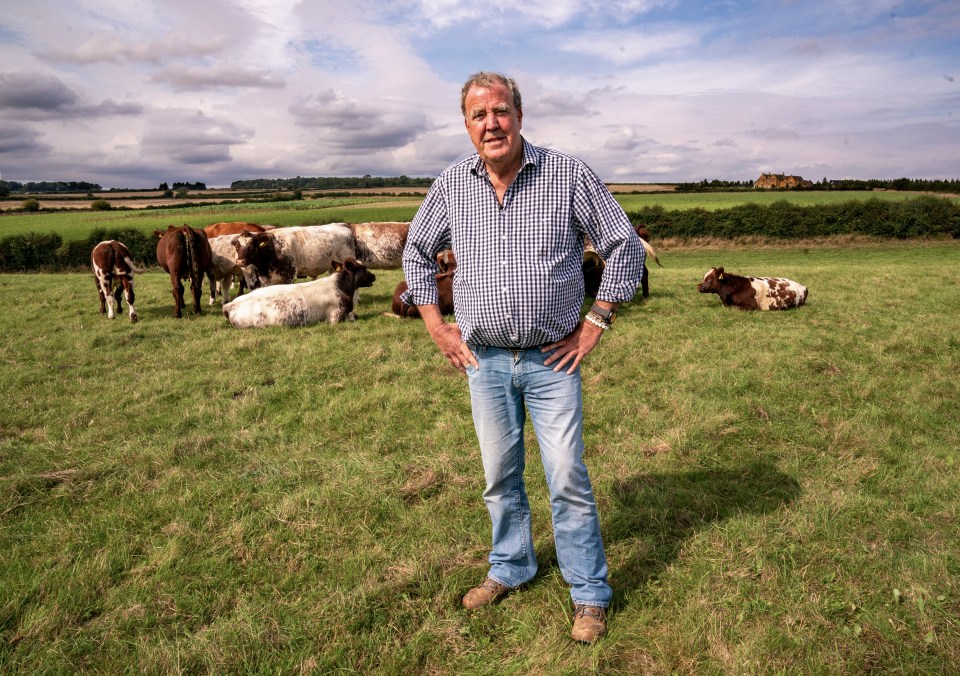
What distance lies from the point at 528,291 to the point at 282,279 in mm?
12662

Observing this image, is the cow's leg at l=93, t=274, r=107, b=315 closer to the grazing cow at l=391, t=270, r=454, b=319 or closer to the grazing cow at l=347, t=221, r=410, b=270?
the grazing cow at l=391, t=270, r=454, b=319

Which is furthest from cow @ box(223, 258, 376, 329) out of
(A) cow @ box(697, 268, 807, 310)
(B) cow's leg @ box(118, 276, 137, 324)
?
(A) cow @ box(697, 268, 807, 310)

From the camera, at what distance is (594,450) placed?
5332 mm

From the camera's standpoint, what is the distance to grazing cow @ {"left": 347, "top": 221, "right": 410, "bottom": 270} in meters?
16.8

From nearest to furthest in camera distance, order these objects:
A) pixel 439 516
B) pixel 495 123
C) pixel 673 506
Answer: pixel 495 123, pixel 439 516, pixel 673 506

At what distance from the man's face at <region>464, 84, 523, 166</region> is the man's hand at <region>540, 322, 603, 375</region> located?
92 cm

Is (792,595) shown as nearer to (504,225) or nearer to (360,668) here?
(360,668)

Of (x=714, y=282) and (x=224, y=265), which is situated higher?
(x=224, y=265)

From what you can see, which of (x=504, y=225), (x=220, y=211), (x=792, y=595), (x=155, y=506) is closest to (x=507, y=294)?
(x=504, y=225)

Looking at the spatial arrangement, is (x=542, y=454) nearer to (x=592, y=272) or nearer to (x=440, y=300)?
(x=440, y=300)

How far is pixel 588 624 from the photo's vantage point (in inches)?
120

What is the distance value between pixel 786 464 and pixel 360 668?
3.81 metres

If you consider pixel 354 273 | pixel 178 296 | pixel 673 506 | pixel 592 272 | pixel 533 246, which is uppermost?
pixel 533 246

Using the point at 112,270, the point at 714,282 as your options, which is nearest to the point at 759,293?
the point at 714,282
